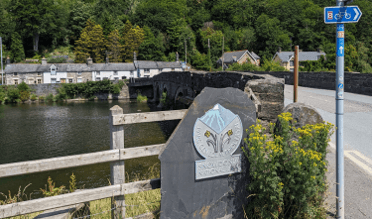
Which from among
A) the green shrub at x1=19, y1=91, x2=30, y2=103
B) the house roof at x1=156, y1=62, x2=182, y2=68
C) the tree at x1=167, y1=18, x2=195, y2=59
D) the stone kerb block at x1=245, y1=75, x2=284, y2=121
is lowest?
the green shrub at x1=19, y1=91, x2=30, y2=103

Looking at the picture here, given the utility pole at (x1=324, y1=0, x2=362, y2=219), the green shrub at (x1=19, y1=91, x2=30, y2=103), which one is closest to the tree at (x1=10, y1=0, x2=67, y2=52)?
the green shrub at (x1=19, y1=91, x2=30, y2=103)

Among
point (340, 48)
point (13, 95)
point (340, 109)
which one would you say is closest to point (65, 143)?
point (340, 109)

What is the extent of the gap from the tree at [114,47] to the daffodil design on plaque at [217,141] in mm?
75409

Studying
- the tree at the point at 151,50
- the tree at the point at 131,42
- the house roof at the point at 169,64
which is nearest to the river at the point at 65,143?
the house roof at the point at 169,64

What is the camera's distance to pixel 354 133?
330 inches

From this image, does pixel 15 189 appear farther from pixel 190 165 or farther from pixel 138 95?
pixel 138 95

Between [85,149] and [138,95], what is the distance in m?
35.0

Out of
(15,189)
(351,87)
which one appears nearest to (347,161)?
(15,189)

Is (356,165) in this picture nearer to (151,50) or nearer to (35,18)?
(151,50)

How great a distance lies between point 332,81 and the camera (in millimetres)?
20312

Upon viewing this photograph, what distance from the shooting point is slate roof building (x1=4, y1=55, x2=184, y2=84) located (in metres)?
62.5

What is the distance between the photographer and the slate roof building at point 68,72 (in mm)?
62531

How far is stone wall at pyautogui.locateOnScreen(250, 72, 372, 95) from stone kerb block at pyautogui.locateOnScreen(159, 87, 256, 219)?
15.1 meters

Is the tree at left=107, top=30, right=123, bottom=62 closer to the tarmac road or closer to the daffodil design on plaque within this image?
the tarmac road
